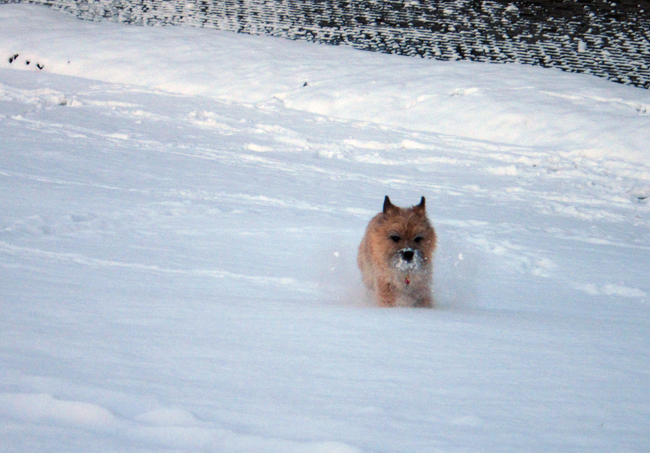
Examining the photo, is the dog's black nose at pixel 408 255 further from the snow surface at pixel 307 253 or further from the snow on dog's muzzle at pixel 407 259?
the snow surface at pixel 307 253

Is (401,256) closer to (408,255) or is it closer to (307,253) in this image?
(408,255)

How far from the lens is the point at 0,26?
20.5m

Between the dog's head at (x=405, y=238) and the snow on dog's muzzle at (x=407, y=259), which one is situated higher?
the dog's head at (x=405, y=238)

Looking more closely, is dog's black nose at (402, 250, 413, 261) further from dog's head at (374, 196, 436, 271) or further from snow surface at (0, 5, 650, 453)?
snow surface at (0, 5, 650, 453)

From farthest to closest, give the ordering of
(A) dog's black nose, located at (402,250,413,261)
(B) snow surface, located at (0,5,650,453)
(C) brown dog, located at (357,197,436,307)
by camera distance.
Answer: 1. (C) brown dog, located at (357,197,436,307)
2. (A) dog's black nose, located at (402,250,413,261)
3. (B) snow surface, located at (0,5,650,453)

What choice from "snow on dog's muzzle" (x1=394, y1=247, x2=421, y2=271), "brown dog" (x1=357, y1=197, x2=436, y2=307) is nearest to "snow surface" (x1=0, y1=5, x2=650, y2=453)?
"brown dog" (x1=357, y1=197, x2=436, y2=307)

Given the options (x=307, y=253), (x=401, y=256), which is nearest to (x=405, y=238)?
(x=401, y=256)

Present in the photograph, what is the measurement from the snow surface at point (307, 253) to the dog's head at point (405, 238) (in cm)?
54

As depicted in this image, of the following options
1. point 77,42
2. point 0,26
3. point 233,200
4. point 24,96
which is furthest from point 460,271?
point 0,26

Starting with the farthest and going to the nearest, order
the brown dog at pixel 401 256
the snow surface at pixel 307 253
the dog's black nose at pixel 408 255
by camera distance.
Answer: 1. the brown dog at pixel 401 256
2. the dog's black nose at pixel 408 255
3. the snow surface at pixel 307 253

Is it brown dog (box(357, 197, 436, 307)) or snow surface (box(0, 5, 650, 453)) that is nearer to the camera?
snow surface (box(0, 5, 650, 453))

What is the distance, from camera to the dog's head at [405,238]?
5352 millimetres

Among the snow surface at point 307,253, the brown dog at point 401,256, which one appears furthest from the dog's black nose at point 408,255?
the snow surface at point 307,253

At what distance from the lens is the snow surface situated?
92.2 inches
